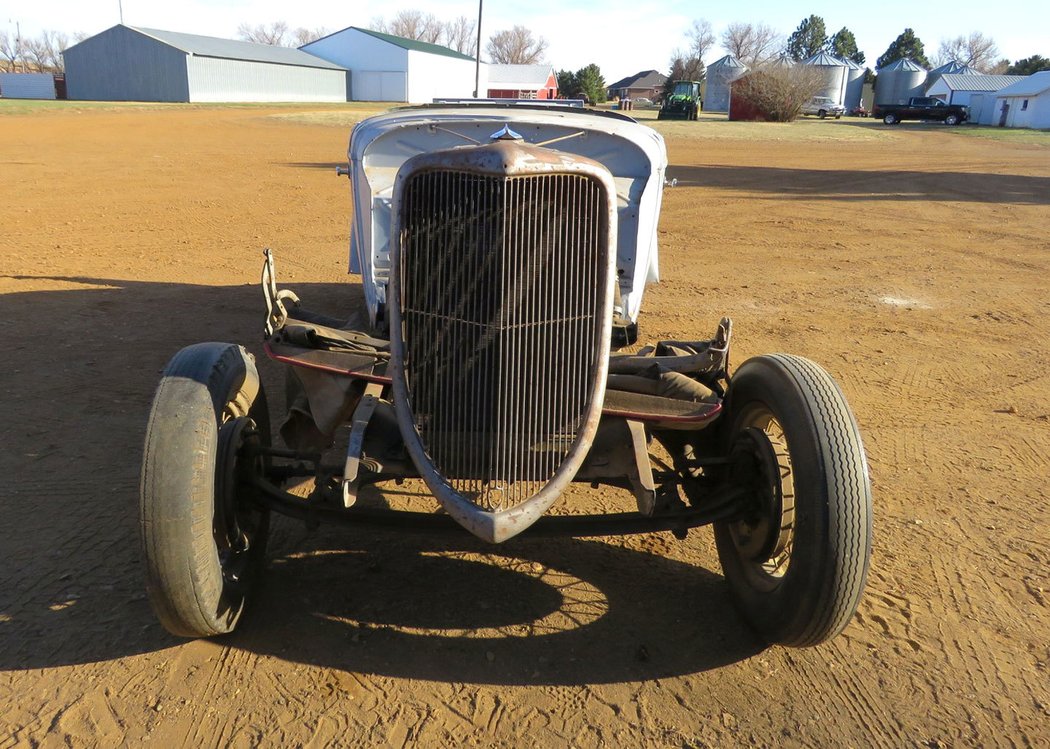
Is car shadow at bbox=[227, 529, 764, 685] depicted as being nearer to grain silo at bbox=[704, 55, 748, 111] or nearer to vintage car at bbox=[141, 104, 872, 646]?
vintage car at bbox=[141, 104, 872, 646]

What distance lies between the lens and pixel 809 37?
343ft

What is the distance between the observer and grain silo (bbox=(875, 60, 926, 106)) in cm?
7325

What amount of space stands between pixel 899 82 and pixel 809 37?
1381 inches

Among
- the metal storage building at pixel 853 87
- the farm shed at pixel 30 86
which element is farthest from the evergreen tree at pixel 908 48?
the farm shed at pixel 30 86

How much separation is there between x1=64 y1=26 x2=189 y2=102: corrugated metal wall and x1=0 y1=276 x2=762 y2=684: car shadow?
5614 centimetres

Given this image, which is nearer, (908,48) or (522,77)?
(522,77)

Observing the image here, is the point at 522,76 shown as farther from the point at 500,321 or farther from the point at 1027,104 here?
the point at 500,321

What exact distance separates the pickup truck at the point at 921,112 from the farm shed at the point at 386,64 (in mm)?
31891

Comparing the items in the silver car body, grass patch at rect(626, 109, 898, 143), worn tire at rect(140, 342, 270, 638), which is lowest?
worn tire at rect(140, 342, 270, 638)

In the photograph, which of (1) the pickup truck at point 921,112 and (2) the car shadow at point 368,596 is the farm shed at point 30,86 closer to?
(1) the pickup truck at point 921,112

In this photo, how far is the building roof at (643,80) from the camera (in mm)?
115875

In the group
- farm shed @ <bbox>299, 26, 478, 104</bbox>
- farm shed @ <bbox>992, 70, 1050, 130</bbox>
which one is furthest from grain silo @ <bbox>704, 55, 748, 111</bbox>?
farm shed @ <bbox>299, 26, 478, 104</bbox>

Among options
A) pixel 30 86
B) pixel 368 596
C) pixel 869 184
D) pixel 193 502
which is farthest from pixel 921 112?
pixel 30 86

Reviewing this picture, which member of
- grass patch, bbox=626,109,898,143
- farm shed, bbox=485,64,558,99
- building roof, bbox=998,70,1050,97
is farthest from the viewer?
farm shed, bbox=485,64,558,99
